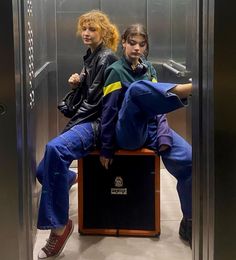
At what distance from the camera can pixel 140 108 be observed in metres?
2.82

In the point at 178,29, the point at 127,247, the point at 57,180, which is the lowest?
the point at 127,247

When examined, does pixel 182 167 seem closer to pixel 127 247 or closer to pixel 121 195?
pixel 121 195

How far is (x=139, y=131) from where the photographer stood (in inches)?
116

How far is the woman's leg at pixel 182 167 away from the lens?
2957mm

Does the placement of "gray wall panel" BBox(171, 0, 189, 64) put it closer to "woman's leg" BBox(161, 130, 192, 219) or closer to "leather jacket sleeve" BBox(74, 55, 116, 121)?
"leather jacket sleeve" BBox(74, 55, 116, 121)

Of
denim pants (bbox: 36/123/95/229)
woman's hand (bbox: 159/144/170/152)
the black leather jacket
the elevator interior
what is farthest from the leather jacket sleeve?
the elevator interior

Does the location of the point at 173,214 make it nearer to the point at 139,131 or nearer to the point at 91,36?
the point at 139,131

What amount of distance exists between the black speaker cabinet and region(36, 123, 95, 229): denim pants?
213 mm

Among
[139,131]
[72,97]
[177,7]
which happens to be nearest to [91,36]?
[72,97]

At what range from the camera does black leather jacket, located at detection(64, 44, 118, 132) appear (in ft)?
10.4

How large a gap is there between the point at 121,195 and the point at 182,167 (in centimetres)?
43

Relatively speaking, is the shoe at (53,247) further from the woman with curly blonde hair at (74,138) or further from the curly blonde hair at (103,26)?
the curly blonde hair at (103,26)

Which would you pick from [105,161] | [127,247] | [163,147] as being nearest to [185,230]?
[127,247]

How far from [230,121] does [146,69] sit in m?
1.59
